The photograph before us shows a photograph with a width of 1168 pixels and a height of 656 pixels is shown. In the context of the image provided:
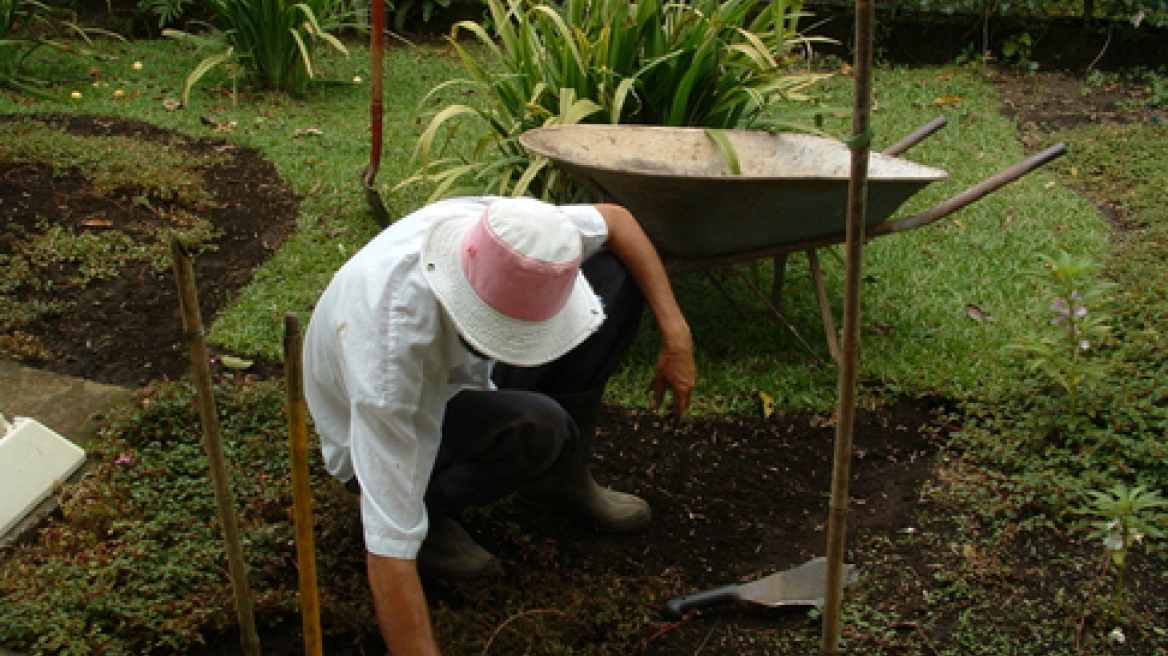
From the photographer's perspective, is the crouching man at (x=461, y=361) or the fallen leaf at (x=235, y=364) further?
the fallen leaf at (x=235, y=364)

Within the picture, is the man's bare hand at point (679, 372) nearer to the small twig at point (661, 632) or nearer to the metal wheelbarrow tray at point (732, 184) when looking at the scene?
the small twig at point (661, 632)

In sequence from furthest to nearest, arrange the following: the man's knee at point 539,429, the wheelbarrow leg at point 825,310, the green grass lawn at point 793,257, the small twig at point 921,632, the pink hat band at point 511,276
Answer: the green grass lawn at point 793,257
the wheelbarrow leg at point 825,310
the small twig at point 921,632
the man's knee at point 539,429
the pink hat band at point 511,276

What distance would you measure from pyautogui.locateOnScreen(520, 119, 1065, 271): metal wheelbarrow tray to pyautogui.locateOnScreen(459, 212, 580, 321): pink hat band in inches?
49.6

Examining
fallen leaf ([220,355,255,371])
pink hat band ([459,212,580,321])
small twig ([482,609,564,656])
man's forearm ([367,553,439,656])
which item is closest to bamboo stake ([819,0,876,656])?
pink hat band ([459,212,580,321])

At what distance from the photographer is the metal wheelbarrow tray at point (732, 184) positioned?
10.9 feet

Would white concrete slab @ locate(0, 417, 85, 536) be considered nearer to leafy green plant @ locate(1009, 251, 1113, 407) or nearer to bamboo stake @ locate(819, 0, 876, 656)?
bamboo stake @ locate(819, 0, 876, 656)

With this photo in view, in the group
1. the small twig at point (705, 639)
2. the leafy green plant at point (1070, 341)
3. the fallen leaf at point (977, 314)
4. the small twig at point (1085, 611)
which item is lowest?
the small twig at point (705, 639)

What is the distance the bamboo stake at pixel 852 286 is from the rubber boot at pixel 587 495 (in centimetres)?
105

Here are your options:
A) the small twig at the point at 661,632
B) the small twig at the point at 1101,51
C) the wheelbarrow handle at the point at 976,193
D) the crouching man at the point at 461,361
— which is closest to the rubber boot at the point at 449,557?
the crouching man at the point at 461,361

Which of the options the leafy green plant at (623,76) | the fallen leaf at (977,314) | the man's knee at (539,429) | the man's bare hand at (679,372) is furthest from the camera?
the fallen leaf at (977,314)

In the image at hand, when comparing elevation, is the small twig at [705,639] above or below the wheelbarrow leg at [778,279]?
below

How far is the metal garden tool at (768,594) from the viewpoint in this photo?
106 inches

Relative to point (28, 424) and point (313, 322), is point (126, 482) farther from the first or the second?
point (313, 322)

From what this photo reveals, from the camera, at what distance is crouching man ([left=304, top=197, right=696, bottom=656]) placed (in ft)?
6.70
